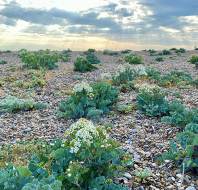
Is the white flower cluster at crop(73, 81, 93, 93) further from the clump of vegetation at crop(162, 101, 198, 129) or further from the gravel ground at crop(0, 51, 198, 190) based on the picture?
the clump of vegetation at crop(162, 101, 198, 129)

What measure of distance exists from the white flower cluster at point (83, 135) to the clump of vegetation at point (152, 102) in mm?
5226

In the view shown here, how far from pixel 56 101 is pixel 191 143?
6858 millimetres

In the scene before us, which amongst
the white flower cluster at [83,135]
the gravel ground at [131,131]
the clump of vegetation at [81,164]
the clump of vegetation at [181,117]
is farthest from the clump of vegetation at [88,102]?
the white flower cluster at [83,135]

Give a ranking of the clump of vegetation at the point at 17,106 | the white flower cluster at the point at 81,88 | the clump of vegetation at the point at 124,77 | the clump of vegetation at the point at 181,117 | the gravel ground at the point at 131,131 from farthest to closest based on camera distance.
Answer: the clump of vegetation at the point at 124,77 → the clump of vegetation at the point at 17,106 → the white flower cluster at the point at 81,88 → the clump of vegetation at the point at 181,117 → the gravel ground at the point at 131,131

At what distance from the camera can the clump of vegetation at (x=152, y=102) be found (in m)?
11.0

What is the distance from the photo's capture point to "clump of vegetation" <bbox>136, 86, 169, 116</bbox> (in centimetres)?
1101

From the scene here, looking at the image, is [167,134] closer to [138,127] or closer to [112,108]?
[138,127]

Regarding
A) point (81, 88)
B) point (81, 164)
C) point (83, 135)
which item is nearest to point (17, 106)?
point (81, 88)

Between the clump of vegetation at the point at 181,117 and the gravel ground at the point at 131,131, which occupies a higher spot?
the clump of vegetation at the point at 181,117

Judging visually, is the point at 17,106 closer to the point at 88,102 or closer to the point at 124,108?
the point at 88,102

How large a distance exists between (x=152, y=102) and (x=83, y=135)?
5859 mm

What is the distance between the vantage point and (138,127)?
32.7ft

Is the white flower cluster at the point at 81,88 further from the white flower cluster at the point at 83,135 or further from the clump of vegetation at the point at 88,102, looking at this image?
the white flower cluster at the point at 83,135

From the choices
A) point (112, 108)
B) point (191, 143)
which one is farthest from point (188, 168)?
point (112, 108)
